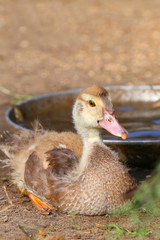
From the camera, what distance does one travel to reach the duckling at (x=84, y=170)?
3662mm

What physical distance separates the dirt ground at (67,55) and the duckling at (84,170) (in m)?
0.12

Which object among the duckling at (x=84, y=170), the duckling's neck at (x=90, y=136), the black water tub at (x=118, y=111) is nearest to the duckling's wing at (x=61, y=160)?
the duckling at (x=84, y=170)

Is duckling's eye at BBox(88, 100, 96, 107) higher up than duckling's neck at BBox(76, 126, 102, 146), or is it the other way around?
duckling's eye at BBox(88, 100, 96, 107)

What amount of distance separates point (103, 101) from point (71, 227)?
3.52 feet

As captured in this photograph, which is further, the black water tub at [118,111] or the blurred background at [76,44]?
the blurred background at [76,44]

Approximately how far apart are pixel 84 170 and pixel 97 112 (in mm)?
502

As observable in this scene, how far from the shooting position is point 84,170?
12.3ft

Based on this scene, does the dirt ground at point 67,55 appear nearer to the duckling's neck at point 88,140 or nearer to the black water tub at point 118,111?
the black water tub at point 118,111

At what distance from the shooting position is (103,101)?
12.6ft

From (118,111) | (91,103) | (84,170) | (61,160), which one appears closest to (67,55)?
(118,111)

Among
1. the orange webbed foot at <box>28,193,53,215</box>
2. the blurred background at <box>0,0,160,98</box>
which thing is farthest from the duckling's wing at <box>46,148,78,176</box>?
the blurred background at <box>0,0,160,98</box>

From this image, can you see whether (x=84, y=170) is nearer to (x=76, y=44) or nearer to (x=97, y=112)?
(x=97, y=112)

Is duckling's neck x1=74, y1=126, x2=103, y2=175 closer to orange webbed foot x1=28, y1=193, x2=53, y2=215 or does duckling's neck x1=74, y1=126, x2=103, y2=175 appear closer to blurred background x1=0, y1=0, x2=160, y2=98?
orange webbed foot x1=28, y1=193, x2=53, y2=215

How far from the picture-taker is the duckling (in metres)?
3.66
